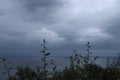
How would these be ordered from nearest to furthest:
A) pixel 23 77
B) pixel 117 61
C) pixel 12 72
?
pixel 23 77
pixel 12 72
pixel 117 61

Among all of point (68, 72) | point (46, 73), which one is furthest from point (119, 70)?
point (46, 73)

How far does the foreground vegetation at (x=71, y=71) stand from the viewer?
28.9 ft

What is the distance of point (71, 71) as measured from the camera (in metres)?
9.38

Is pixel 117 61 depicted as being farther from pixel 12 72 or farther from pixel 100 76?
pixel 12 72

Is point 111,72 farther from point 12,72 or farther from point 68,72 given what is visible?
point 12,72

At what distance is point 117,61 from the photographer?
10.2m

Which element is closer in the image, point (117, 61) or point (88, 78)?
point (88, 78)

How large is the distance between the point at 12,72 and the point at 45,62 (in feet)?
4.00

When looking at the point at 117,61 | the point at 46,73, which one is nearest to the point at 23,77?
the point at 46,73

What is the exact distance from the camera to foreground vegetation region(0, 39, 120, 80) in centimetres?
882

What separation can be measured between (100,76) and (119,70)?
2.57 feet

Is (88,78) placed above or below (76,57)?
Result: below

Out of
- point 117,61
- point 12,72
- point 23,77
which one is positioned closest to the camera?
Result: point 23,77

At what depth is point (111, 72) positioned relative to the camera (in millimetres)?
9359
